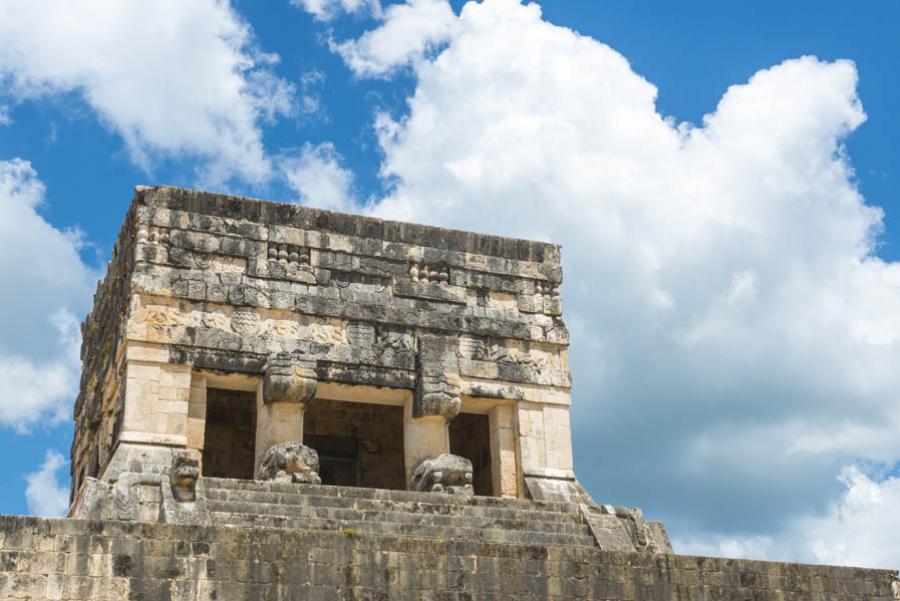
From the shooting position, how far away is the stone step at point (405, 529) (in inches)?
628

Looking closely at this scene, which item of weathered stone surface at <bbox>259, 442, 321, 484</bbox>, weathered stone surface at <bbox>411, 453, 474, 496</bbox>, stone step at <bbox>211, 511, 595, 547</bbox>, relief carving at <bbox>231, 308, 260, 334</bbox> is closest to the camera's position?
stone step at <bbox>211, 511, 595, 547</bbox>

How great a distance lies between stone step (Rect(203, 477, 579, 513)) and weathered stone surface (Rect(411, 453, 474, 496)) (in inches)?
17.9

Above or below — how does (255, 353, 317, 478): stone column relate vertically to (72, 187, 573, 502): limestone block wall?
below

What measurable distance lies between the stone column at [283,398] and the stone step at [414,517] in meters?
2.56

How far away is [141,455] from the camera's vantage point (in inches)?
714

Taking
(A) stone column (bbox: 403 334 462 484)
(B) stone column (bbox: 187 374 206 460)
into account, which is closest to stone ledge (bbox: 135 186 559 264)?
(A) stone column (bbox: 403 334 462 484)

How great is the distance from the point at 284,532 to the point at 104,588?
1.88 metres

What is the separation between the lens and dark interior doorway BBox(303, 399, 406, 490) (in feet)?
76.7

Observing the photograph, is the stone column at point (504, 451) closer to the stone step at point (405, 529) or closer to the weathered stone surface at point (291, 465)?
the stone step at point (405, 529)

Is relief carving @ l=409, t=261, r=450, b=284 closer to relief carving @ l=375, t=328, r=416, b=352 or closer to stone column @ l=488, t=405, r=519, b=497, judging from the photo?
relief carving @ l=375, t=328, r=416, b=352

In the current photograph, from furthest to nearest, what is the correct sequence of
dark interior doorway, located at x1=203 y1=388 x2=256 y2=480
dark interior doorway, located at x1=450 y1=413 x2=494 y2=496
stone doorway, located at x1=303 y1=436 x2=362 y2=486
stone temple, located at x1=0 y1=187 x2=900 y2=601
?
stone doorway, located at x1=303 y1=436 x2=362 y2=486
dark interior doorway, located at x1=203 y1=388 x2=256 y2=480
dark interior doorway, located at x1=450 y1=413 x2=494 y2=496
stone temple, located at x1=0 y1=187 x2=900 y2=601

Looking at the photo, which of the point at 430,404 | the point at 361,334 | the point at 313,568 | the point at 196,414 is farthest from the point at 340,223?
the point at 313,568

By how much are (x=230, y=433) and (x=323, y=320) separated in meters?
4.56

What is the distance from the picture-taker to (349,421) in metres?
23.8
